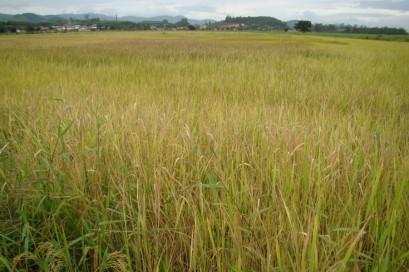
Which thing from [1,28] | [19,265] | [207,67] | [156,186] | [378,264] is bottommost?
[19,265]

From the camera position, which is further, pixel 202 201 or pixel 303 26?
pixel 303 26

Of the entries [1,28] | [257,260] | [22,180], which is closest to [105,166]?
[22,180]

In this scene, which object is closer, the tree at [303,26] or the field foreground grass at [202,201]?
the field foreground grass at [202,201]

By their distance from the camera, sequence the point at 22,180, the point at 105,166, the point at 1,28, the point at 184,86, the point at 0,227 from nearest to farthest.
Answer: the point at 0,227 < the point at 22,180 < the point at 105,166 < the point at 184,86 < the point at 1,28

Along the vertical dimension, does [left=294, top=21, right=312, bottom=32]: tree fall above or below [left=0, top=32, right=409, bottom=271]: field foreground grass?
above

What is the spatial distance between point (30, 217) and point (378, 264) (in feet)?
4.66

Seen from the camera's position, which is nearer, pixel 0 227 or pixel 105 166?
pixel 0 227

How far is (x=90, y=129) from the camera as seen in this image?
75.4 inches

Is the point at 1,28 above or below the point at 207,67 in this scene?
above

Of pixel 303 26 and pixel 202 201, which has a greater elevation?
pixel 303 26

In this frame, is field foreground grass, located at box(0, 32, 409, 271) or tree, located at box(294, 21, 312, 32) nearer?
field foreground grass, located at box(0, 32, 409, 271)

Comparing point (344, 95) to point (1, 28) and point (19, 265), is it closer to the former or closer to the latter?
point (19, 265)

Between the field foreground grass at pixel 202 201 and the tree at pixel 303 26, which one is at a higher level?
the tree at pixel 303 26

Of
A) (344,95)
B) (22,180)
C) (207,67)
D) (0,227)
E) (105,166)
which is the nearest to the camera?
(0,227)
